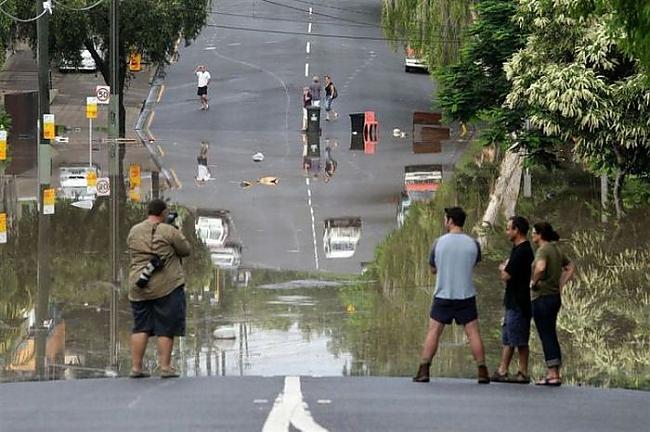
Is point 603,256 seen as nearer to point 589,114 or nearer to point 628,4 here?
point 589,114

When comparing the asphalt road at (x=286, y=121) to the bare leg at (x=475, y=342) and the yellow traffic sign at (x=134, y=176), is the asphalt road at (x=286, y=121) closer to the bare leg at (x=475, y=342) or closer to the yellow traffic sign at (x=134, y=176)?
the yellow traffic sign at (x=134, y=176)

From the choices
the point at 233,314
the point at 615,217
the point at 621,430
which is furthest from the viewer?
the point at 615,217

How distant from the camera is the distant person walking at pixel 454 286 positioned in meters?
12.6

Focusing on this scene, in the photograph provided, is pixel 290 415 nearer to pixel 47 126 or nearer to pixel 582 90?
pixel 582 90

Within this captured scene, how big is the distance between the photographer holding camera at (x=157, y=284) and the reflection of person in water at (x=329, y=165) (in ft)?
72.5

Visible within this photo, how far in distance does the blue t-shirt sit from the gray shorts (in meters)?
0.56

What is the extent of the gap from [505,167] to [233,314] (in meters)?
13.5

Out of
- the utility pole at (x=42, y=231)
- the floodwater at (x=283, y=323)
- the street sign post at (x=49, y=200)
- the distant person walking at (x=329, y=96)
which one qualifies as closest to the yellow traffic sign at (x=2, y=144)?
the utility pole at (x=42, y=231)

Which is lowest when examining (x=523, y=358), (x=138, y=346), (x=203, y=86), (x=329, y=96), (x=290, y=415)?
(x=290, y=415)

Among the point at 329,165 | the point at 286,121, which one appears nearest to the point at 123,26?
the point at 286,121

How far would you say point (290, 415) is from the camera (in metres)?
11.1

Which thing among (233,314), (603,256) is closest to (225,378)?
(233,314)

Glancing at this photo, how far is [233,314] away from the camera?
17.9 meters

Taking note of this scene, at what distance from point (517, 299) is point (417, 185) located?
21073 millimetres
